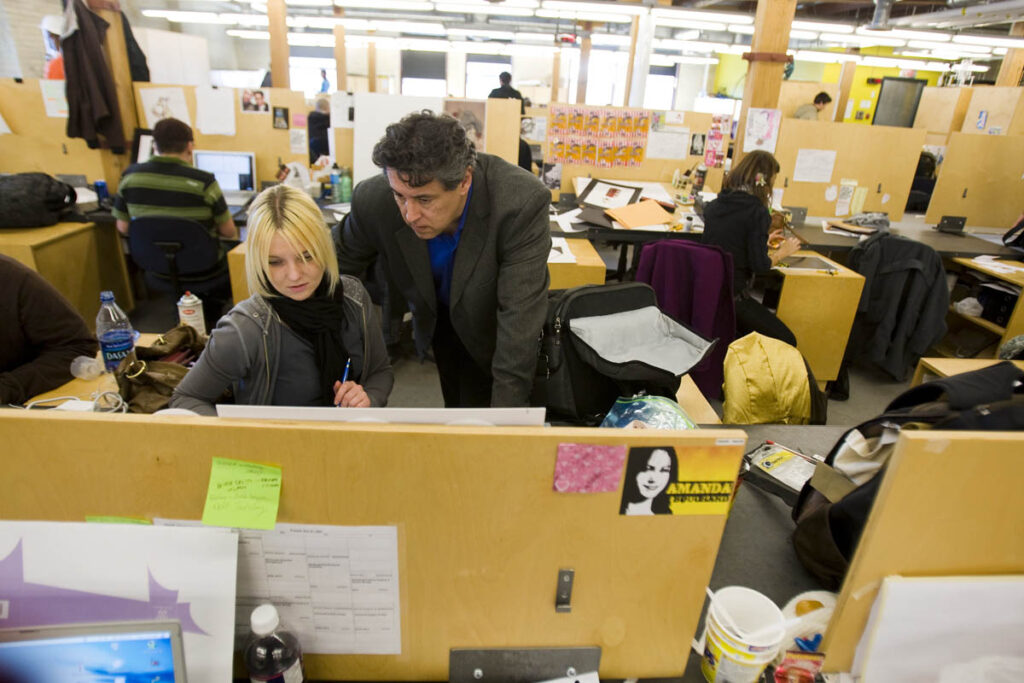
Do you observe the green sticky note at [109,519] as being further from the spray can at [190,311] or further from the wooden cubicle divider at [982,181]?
the wooden cubicle divider at [982,181]

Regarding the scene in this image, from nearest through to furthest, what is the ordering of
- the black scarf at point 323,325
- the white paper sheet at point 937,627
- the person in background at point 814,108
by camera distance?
the white paper sheet at point 937,627, the black scarf at point 323,325, the person in background at point 814,108

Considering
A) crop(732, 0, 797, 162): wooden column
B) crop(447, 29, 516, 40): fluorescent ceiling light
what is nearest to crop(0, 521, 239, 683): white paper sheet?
crop(732, 0, 797, 162): wooden column

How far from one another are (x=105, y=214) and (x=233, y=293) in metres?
0.99

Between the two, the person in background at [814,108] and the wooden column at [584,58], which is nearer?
the person in background at [814,108]

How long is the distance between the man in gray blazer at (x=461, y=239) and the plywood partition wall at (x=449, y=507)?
66cm

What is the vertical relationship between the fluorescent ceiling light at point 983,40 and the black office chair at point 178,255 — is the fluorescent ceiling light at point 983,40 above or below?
above

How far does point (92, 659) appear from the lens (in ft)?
2.23

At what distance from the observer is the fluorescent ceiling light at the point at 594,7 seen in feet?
13.2

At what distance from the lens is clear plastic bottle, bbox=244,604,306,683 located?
0.76 metres

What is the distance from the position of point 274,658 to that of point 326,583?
0.39 ft

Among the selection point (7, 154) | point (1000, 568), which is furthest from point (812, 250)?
point (7, 154)

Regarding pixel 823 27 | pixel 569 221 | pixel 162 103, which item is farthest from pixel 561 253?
pixel 823 27

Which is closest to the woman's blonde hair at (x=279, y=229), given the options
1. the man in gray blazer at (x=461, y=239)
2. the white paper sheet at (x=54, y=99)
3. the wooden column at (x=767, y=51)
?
the man in gray blazer at (x=461, y=239)

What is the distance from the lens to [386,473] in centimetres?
72
